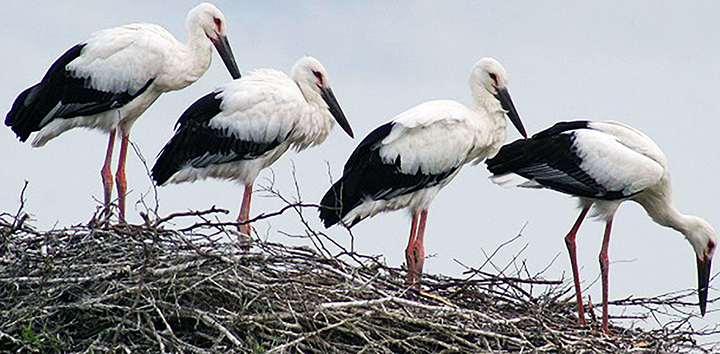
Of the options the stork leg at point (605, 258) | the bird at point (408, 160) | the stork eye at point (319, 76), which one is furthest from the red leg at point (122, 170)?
the stork leg at point (605, 258)

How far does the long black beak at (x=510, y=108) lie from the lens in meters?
11.2

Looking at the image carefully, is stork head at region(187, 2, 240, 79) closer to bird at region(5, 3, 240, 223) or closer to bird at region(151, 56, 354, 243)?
bird at region(5, 3, 240, 223)

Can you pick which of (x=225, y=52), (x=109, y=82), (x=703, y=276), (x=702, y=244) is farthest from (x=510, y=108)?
(x=109, y=82)

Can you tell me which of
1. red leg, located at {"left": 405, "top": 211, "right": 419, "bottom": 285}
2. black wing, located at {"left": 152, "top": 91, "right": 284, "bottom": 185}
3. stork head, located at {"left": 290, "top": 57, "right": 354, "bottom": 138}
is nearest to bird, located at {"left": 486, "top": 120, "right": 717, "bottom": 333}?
red leg, located at {"left": 405, "top": 211, "right": 419, "bottom": 285}

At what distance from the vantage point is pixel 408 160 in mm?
10688

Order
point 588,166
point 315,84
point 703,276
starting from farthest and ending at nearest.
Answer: point 703,276 < point 315,84 < point 588,166

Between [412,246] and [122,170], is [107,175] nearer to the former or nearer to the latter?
[122,170]

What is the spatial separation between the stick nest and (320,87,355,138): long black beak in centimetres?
224

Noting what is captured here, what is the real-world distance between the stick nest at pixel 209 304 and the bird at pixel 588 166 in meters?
1.62

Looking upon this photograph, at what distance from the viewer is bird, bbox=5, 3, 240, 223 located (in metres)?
11.1

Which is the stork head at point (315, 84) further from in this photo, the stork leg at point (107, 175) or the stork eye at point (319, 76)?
the stork leg at point (107, 175)

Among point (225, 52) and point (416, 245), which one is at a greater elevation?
point (225, 52)

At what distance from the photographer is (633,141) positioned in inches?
425

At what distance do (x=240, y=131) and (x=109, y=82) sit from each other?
0.98 metres
